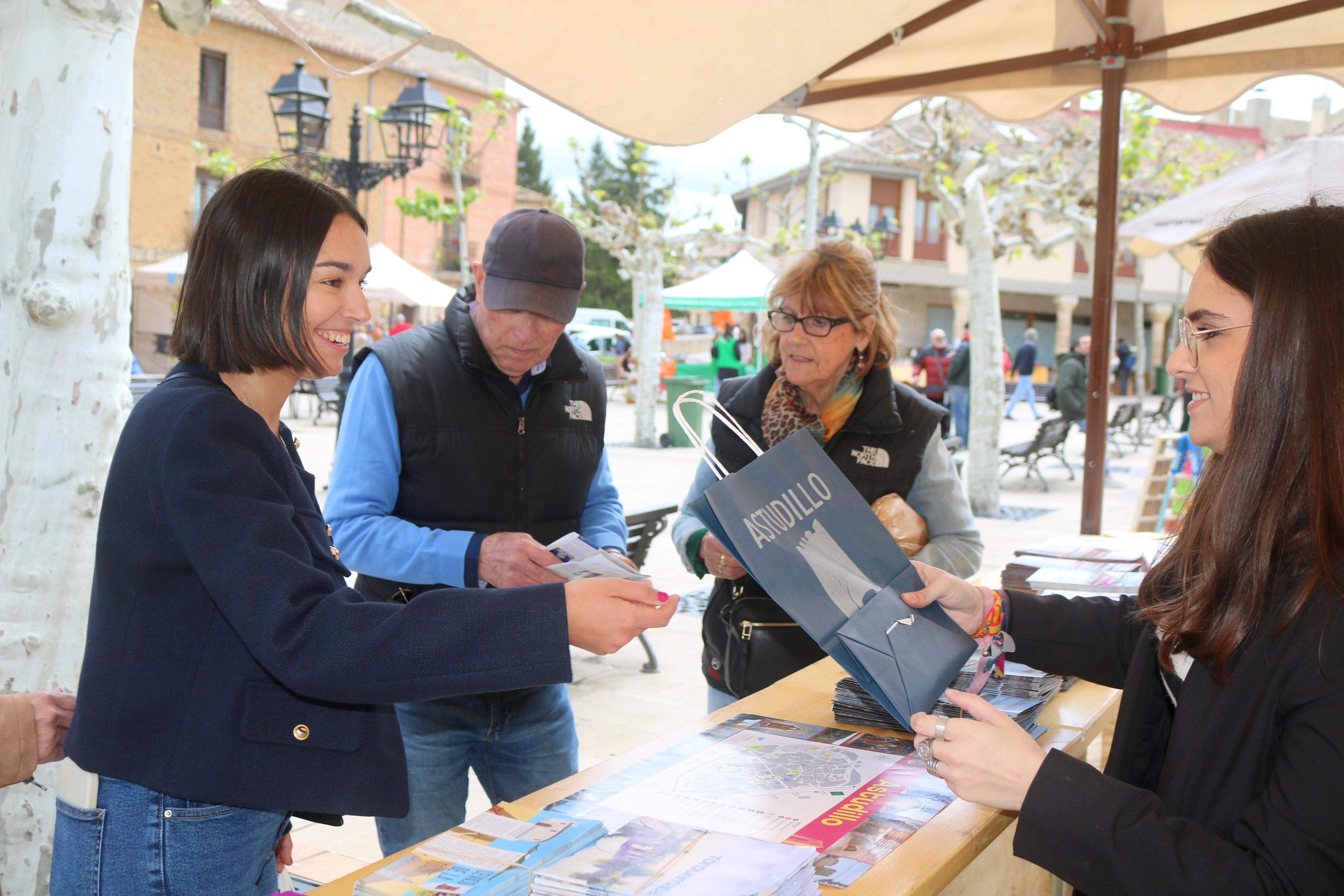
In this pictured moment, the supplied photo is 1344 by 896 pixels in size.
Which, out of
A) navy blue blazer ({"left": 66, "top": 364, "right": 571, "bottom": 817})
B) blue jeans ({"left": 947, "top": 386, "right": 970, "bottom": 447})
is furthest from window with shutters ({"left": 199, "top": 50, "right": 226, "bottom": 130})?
navy blue blazer ({"left": 66, "top": 364, "right": 571, "bottom": 817})

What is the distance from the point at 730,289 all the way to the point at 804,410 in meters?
11.8

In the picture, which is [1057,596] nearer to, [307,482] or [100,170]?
[307,482]

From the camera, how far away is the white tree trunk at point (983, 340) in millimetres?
10555

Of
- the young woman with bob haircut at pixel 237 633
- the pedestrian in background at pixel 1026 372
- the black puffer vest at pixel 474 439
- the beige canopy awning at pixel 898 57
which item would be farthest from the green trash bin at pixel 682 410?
the young woman with bob haircut at pixel 237 633

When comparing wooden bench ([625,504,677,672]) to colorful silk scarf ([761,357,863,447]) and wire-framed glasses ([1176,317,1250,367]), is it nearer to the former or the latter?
colorful silk scarf ([761,357,863,447])

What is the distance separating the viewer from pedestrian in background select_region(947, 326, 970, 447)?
593 inches

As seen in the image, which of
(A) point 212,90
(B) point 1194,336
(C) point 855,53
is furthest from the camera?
(A) point 212,90

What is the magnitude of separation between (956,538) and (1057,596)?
0.77 m

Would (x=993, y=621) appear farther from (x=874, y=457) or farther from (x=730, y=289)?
(x=730, y=289)

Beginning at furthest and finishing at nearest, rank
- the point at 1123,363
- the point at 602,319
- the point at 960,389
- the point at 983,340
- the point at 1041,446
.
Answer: the point at 602,319, the point at 1123,363, the point at 960,389, the point at 1041,446, the point at 983,340

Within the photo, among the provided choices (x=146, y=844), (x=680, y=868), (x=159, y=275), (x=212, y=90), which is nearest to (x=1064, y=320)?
(x=212, y=90)

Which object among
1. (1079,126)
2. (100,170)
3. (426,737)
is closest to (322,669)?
(426,737)

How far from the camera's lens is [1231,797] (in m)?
1.31

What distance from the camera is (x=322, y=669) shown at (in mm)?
1438
